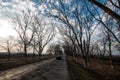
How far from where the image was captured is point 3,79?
10898 millimetres

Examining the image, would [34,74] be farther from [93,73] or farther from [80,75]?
[93,73]

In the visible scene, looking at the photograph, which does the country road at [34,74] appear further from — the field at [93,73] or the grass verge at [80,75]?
the field at [93,73]

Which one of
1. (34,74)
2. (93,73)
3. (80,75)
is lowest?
(93,73)

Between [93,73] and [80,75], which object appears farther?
[93,73]

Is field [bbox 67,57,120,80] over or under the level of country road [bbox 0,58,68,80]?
under

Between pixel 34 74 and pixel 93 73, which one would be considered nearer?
pixel 34 74

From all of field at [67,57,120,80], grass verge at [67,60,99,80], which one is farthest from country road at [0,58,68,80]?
field at [67,57,120,80]

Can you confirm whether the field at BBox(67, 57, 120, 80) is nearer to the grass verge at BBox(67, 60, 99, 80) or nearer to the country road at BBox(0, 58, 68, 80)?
the grass verge at BBox(67, 60, 99, 80)

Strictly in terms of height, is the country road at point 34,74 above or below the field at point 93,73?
above

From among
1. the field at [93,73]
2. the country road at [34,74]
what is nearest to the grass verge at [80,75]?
the field at [93,73]

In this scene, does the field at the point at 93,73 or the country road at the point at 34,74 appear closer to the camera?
the country road at the point at 34,74

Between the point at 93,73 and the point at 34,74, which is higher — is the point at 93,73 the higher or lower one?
the lower one

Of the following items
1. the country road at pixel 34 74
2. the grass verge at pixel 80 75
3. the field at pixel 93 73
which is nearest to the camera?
the country road at pixel 34 74

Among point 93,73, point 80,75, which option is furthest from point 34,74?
point 93,73
